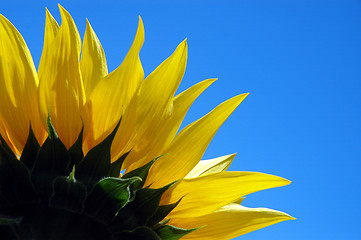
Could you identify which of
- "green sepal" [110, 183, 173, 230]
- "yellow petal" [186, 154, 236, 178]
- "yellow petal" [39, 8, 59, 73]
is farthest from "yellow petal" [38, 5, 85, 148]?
"yellow petal" [186, 154, 236, 178]

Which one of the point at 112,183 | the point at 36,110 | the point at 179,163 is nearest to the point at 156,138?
the point at 179,163

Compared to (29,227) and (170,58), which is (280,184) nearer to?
(170,58)

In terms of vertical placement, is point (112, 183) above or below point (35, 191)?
above

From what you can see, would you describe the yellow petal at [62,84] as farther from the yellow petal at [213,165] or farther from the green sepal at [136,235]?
the yellow petal at [213,165]

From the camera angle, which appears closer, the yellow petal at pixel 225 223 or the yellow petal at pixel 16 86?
the yellow petal at pixel 16 86

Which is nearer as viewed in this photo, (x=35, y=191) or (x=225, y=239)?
(x=35, y=191)

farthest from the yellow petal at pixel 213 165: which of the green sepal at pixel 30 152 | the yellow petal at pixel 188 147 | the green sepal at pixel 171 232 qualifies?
the green sepal at pixel 30 152
